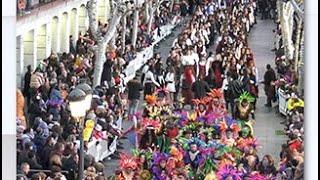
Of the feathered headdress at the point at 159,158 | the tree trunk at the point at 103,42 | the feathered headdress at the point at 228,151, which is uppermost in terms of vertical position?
the tree trunk at the point at 103,42

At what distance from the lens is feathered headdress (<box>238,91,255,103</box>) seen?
508 inches

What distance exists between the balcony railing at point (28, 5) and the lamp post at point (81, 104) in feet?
2.18

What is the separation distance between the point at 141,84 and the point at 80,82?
1.50 ft

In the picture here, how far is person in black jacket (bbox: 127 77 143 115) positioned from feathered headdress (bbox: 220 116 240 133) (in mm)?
655

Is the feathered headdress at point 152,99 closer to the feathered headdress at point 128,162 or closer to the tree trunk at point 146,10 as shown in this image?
the feathered headdress at point 128,162

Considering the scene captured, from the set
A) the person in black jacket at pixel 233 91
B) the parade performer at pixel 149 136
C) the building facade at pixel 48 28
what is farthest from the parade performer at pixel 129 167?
the building facade at pixel 48 28

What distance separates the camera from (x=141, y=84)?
13.0m

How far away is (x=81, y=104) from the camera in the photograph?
12773 millimetres

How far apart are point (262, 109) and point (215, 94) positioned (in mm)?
383

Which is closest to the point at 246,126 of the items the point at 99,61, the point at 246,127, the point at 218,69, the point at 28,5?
the point at 246,127

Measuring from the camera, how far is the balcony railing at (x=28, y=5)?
1270 cm

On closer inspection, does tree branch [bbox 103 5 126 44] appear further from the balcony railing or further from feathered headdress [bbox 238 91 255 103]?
feathered headdress [bbox 238 91 255 103]

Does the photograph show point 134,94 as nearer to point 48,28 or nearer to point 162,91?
point 162,91
